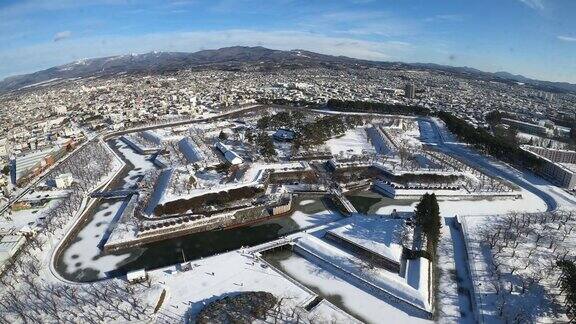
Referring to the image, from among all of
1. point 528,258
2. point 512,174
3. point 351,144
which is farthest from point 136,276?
point 512,174

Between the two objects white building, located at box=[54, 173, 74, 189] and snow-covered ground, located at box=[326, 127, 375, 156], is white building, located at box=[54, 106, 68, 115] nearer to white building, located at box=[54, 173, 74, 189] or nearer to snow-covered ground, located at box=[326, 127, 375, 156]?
white building, located at box=[54, 173, 74, 189]

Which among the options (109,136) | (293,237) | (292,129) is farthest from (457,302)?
(109,136)

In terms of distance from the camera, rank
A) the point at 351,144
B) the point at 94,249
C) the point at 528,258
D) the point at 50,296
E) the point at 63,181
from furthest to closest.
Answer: the point at 351,144
the point at 63,181
the point at 94,249
the point at 528,258
the point at 50,296

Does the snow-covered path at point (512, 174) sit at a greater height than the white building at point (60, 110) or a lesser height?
lesser

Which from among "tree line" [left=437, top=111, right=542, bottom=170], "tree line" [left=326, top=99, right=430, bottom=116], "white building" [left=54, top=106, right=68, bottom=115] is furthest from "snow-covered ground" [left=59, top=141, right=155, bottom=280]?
"white building" [left=54, top=106, right=68, bottom=115]

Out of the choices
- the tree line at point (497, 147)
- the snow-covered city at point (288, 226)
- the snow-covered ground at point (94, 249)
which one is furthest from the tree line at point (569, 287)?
the snow-covered ground at point (94, 249)

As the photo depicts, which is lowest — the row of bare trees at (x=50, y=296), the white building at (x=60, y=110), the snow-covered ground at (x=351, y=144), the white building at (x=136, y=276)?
the row of bare trees at (x=50, y=296)

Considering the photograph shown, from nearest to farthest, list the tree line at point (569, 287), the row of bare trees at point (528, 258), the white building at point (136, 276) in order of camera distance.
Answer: the tree line at point (569, 287)
the row of bare trees at point (528, 258)
the white building at point (136, 276)

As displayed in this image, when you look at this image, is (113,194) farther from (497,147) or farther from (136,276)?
(497,147)

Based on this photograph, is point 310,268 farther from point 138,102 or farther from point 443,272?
point 138,102

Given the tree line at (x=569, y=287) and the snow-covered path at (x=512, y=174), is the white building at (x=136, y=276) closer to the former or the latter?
the tree line at (x=569, y=287)

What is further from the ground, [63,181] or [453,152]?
[453,152]
